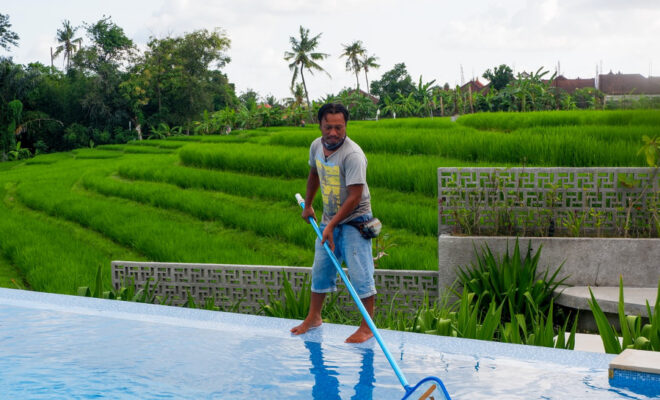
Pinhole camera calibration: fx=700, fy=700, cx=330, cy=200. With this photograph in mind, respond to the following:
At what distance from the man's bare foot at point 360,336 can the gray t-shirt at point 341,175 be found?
1.96ft

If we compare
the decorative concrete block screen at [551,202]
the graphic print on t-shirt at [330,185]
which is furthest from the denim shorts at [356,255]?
the decorative concrete block screen at [551,202]

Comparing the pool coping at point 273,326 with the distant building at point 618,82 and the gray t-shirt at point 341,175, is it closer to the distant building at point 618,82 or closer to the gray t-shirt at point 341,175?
the gray t-shirt at point 341,175

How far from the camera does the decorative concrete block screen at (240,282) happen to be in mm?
5832

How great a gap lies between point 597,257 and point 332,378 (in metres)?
3.20

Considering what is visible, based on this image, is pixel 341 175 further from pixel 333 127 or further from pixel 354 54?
pixel 354 54

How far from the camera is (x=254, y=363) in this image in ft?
11.5

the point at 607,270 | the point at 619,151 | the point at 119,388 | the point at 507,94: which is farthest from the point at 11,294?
the point at 507,94

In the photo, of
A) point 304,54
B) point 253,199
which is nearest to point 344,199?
point 253,199

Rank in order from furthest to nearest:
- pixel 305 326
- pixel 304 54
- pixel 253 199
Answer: pixel 304 54
pixel 253 199
pixel 305 326

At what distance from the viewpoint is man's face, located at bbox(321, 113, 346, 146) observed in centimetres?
368

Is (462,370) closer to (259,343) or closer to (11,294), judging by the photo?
(259,343)

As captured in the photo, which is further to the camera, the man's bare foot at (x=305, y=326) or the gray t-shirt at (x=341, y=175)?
the man's bare foot at (x=305, y=326)

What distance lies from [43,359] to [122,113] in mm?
34311

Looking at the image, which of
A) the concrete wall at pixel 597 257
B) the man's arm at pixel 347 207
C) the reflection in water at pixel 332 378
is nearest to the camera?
the reflection in water at pixel 332 378
